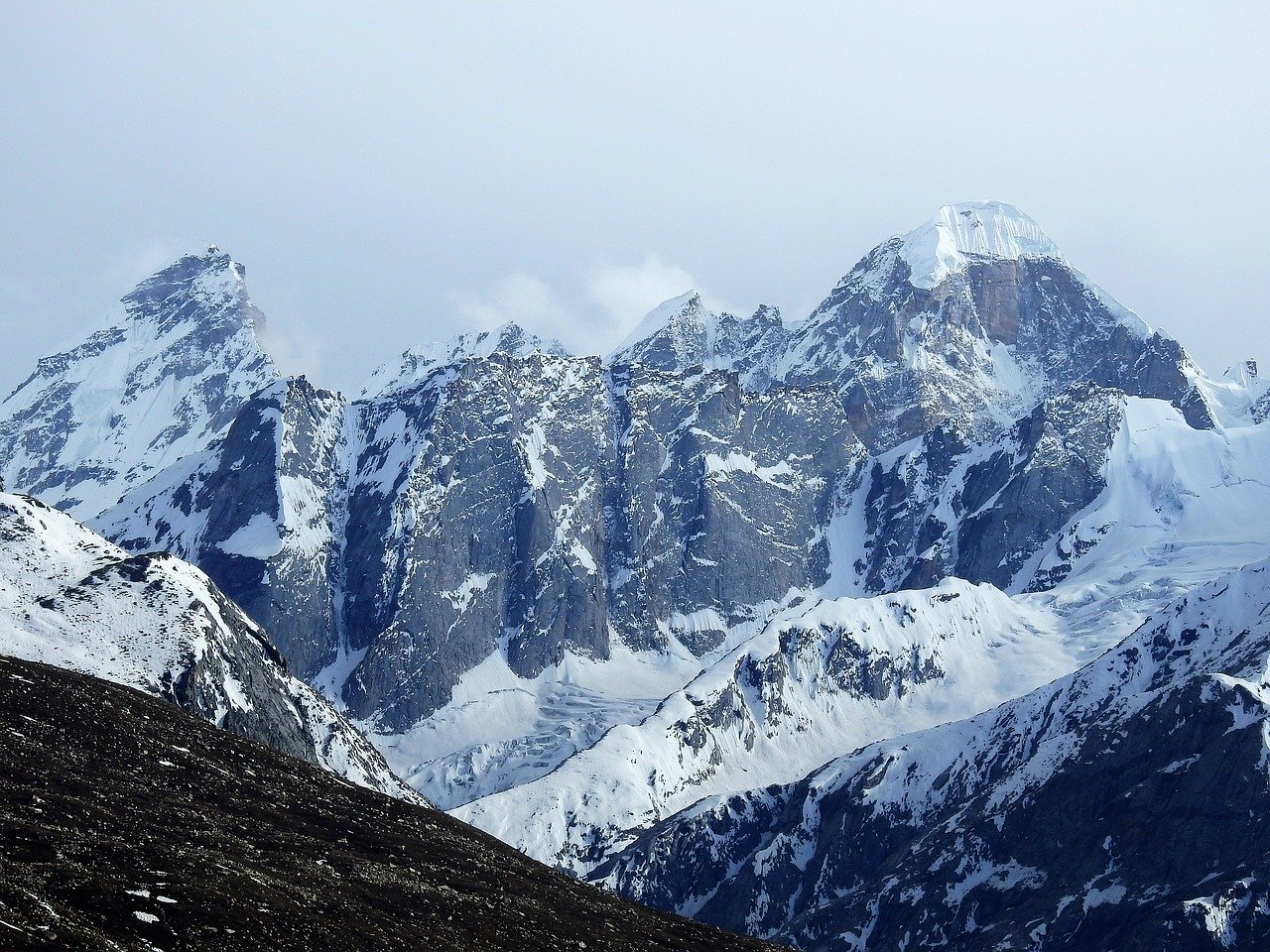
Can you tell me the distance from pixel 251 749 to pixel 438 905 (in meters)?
54.7

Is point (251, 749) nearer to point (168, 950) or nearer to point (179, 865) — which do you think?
point (179, 865)

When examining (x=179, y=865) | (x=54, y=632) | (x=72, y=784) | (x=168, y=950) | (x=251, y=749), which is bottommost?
(x=168, y=950)

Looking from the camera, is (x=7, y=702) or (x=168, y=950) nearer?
(x=168, y=950)

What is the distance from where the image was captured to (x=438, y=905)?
113m

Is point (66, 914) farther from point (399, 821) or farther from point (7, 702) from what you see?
point (399, 821)

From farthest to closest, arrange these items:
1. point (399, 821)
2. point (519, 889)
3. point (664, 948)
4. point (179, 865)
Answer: point (399, 821) → point (519, 889) → point (664, 948) → point (179, 865)

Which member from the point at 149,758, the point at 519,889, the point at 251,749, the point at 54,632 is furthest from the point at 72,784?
the point at 54,632

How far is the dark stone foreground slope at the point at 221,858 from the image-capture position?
85312 mm

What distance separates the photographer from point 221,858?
103312 millimetres

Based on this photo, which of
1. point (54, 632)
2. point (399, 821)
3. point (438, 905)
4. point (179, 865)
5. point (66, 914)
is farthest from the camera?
point (54, 632)

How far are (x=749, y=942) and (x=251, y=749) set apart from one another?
52.4 meters

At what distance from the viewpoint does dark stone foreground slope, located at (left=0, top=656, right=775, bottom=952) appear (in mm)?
85312

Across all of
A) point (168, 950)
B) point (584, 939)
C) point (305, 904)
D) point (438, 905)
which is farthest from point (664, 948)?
point (168, 950)

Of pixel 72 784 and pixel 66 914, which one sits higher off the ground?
pixel 72 784
